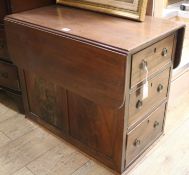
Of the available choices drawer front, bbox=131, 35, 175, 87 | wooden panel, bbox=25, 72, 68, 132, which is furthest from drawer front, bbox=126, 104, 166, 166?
wooden panel, bbox=25, 72, 68, 132

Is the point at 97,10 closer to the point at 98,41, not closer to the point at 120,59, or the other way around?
the point at 98,41

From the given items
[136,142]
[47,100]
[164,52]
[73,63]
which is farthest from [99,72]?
[47,100]

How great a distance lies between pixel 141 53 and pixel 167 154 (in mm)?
773

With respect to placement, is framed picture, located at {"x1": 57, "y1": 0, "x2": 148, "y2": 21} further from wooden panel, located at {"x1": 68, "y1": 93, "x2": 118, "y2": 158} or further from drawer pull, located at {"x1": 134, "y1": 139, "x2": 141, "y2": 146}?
drawer pull, located at {"x1": 134, "y1": 139, "x2": 141, "y2": 146}

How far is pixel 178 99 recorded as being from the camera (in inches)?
89.7

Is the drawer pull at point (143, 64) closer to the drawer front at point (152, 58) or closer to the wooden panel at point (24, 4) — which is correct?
the drawer front at point (152, 58)

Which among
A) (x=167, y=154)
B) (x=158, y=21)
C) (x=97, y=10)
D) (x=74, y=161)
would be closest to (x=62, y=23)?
(x=97, y=10)

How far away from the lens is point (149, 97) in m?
1.52

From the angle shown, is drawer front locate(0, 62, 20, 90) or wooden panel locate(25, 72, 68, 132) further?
drawer front locate(0, 62, 20, 90)

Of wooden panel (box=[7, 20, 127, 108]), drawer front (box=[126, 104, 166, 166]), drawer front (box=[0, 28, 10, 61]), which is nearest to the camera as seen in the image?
wooden panel (box=[7, 20, 127, 108])

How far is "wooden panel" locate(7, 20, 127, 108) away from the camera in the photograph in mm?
1232

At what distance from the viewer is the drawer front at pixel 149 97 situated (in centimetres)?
139

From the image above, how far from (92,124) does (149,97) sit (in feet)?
1.17

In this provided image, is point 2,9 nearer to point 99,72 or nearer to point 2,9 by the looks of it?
point 2,9
